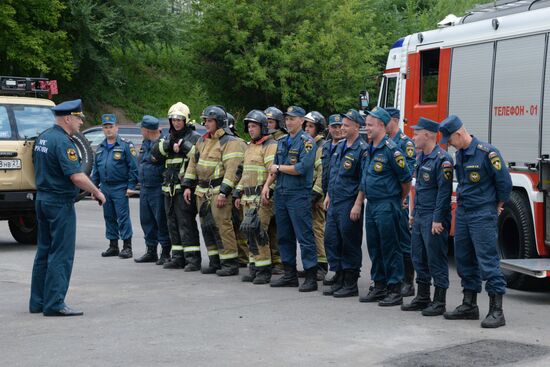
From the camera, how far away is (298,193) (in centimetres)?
1080

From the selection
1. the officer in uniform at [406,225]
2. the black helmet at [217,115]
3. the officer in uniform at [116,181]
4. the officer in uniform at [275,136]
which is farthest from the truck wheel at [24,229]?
the officer in uniform at [406,225]

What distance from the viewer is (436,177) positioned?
9.35 metres

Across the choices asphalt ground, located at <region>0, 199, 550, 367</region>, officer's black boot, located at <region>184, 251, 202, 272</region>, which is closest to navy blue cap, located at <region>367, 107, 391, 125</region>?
asphalt ground, located at <region>0, 199, 550, 367</region>

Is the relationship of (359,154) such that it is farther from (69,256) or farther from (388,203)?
(69,256)

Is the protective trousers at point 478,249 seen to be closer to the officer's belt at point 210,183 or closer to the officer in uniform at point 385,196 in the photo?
the officer in uniform at point 385,196

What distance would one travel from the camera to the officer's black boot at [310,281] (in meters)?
10.7

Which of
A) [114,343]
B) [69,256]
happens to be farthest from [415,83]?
[114,343]

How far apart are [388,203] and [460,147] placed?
3.74 ft

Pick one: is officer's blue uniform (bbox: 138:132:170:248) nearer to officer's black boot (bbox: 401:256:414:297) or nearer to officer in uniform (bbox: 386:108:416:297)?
officer in uniform (bbox: 386:108:416:297)

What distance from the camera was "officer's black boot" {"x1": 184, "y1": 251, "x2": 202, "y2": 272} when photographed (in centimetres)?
1231

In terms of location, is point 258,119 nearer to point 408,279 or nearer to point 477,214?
point 408,279

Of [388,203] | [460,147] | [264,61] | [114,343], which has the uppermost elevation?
[264,61]

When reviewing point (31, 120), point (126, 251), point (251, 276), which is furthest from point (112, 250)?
point (251, 276)

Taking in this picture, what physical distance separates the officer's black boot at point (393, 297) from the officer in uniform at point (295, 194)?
1158mm
